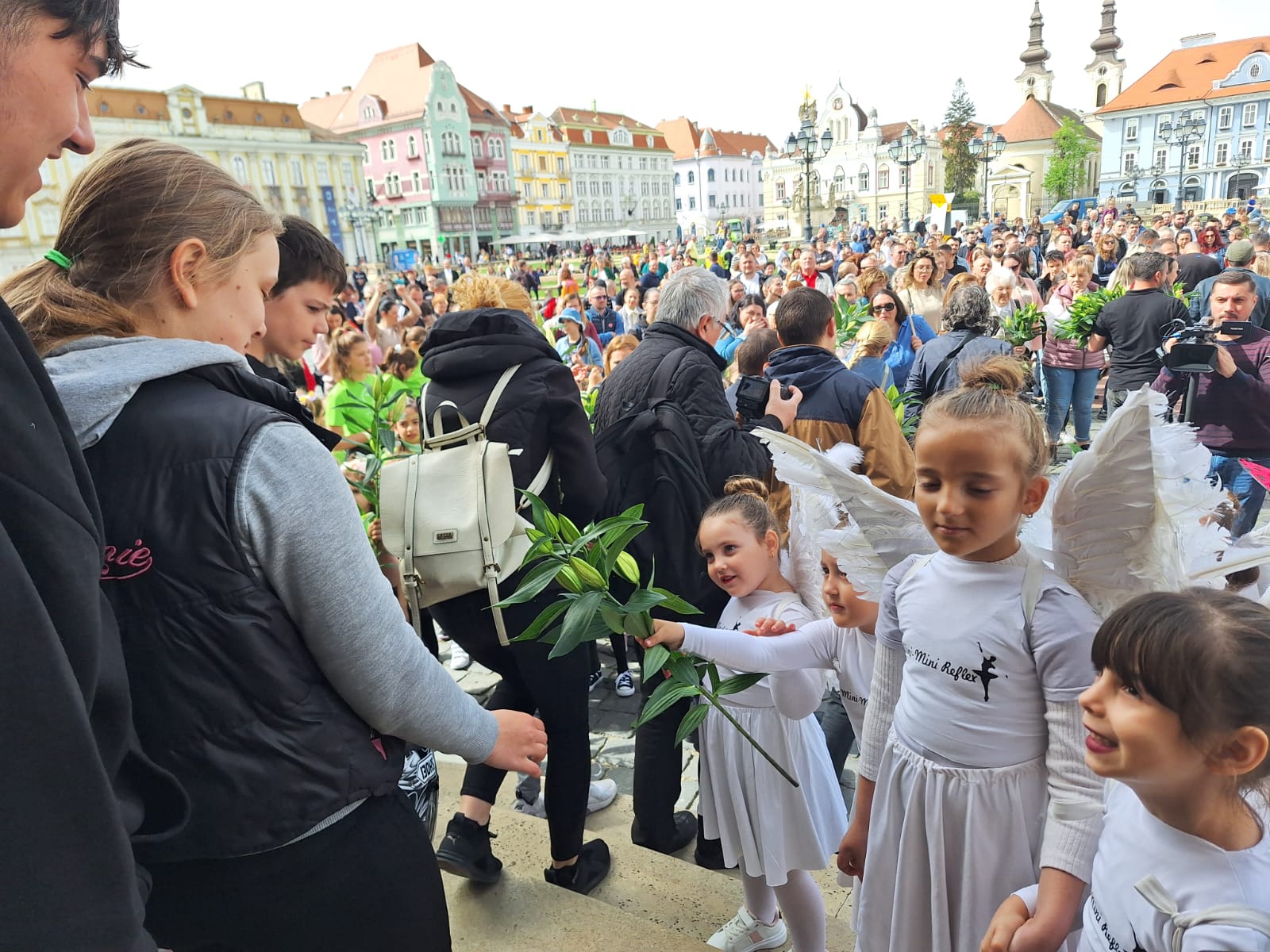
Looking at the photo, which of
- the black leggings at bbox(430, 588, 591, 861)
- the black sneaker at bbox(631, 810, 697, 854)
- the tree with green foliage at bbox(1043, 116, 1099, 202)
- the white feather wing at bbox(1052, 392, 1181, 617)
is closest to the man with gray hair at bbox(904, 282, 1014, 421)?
the black sneaker at bbox(631, 810, 697, 854)

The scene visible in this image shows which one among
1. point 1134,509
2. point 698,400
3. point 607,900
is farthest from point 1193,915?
point 698,400

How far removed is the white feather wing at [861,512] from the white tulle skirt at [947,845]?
40 centimetres

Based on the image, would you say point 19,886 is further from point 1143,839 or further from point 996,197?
point 996,197

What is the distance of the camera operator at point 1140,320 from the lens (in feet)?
18.0

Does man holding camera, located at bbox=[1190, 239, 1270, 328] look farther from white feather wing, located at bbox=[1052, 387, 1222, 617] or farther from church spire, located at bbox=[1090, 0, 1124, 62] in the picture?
church spire, located at bbox=[1090, 0, 1124, 62]

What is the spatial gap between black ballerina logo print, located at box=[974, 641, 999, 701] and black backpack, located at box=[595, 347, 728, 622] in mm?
1337

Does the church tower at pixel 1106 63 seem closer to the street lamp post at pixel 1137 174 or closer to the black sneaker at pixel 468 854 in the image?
the street lamp post at pixel 1137 174

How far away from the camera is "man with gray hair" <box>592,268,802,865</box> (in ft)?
9.19

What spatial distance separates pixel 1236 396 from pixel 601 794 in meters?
4.09

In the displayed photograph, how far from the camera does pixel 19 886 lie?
731mm

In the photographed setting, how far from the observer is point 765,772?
91.1 inches

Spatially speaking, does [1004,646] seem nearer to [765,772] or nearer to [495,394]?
[765,772]

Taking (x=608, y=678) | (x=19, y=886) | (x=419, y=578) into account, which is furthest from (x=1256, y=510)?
(x=19, y=886)

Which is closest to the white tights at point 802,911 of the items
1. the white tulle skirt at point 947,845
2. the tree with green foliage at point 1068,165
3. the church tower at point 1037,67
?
the white tulle skirt at point 947,845
